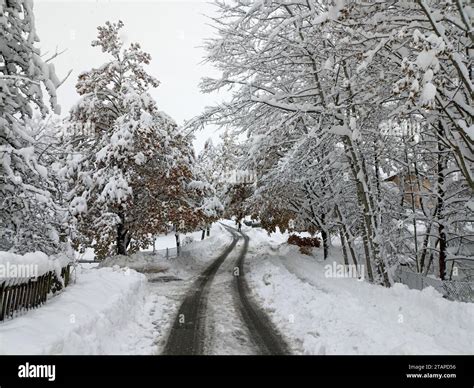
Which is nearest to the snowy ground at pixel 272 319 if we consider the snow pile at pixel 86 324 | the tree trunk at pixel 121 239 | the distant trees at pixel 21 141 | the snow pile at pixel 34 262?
the snow pile at pixel 86 324

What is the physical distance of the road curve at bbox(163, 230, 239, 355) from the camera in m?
7.59

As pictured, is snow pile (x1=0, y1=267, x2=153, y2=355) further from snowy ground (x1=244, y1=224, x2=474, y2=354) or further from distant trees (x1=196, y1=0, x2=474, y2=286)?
distant trees (x1=196, y1=0, x2=474, y2=286)

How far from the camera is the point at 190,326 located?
30.6 feet

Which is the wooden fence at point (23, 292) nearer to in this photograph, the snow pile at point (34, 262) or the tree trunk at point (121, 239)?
the snow pile at point (34, 262)

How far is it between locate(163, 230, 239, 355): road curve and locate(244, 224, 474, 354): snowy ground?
6.63 ft

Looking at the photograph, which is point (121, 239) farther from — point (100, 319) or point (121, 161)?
point (100, 319)

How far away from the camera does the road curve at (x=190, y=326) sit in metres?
7.59

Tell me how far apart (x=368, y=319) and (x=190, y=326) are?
4365 millimetres

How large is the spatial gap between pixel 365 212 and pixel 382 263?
1.77m

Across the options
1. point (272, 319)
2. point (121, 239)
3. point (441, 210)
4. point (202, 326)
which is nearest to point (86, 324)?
point (202, 326)
